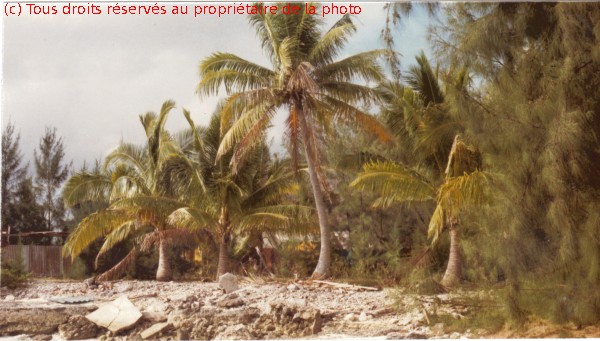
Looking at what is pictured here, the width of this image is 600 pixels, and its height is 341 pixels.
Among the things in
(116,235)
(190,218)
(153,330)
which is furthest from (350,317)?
(116,235)

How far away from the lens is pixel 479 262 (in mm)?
→ 8430

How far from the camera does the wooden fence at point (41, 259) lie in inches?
455

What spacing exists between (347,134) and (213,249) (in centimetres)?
431

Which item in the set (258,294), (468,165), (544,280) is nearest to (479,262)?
(544,280)

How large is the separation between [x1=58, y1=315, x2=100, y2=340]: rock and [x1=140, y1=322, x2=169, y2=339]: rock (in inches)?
26.6

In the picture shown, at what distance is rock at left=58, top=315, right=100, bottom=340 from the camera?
8.84m

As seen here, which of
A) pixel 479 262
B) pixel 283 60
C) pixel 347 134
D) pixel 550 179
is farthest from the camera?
pixel 347 134

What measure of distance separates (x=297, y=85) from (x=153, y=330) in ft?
16.3

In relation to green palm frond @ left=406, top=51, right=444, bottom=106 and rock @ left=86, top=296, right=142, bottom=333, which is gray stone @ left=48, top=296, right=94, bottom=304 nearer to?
rock @ left=86, top=296, right=142, bottom=333

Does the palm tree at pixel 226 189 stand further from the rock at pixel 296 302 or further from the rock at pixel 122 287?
the rock at pixel 296 302

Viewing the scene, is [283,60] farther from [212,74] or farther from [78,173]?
[78,173]

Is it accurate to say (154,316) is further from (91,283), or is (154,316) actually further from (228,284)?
(91,283)

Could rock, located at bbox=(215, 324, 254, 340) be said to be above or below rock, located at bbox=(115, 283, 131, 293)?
below

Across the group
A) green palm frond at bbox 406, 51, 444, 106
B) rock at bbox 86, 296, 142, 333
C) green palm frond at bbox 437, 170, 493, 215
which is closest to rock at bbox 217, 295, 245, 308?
rock at bbox 86, 296, 142, 333
